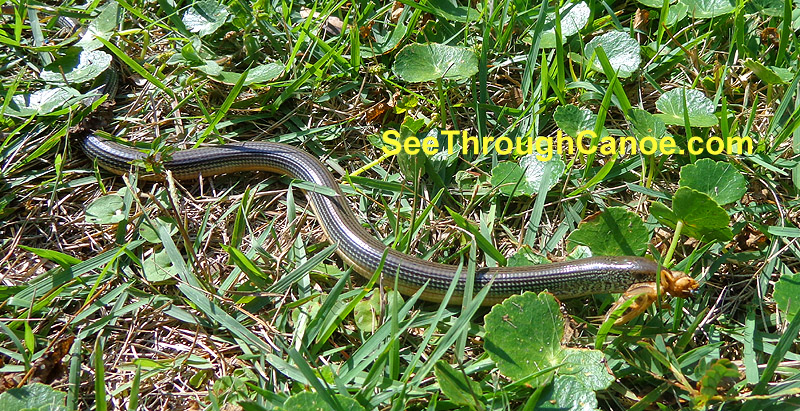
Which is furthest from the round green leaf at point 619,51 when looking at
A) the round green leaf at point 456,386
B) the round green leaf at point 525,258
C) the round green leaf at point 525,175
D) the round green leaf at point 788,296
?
the round green leaf at point 456,386

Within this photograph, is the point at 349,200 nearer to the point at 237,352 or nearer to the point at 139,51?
the point at 237,352

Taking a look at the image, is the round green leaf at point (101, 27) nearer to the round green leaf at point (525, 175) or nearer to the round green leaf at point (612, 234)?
the round green leaf at point (525, 175)

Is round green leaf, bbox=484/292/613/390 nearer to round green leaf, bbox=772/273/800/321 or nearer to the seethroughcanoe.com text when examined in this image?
round green leaf, bbox=772/273/800/321

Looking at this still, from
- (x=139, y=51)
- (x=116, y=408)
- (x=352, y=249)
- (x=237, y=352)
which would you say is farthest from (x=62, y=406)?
(x=139, y=51)

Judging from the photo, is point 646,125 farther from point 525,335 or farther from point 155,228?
point 155,228

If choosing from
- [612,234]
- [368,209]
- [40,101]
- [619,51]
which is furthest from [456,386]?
[40,101]

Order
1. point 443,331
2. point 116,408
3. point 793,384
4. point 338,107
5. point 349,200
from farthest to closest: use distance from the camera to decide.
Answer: point 338,107, point 349,200, point 443,331, point 116,408, point 793,384
